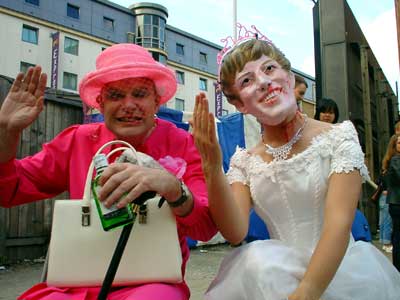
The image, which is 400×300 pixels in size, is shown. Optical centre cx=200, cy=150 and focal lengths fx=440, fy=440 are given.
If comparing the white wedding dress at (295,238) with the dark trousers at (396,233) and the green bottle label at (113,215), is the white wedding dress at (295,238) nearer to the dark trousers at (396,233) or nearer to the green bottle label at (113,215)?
the green bottle label at (113,215)

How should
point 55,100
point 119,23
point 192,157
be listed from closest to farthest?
1. point 192,157
2. point 55,100
3. point 119,23

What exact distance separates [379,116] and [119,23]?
28.0 metres

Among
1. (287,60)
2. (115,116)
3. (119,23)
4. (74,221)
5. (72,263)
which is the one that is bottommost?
(72,263)

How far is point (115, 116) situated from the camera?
1738 mm

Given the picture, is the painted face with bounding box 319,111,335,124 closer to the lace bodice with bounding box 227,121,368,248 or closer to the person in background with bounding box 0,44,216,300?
the lace bodice with bounding box 227,121,368,248

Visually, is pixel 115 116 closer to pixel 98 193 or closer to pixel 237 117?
pixel 98 193

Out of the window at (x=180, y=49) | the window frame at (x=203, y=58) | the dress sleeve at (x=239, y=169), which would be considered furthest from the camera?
the window frame at (x=203, y=58)

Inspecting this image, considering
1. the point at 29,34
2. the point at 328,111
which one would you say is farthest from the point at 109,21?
the point at 328,111

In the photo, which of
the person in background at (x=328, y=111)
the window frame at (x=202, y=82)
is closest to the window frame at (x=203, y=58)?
the window frame at (x=202, y=82)

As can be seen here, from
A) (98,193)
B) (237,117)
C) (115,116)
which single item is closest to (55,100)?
(237,117)

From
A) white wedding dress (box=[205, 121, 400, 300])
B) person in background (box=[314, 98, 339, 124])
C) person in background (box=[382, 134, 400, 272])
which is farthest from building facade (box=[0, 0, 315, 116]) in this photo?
white wedding dress (box=[205, 121, 400, 300])

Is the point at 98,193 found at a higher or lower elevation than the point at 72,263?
higher

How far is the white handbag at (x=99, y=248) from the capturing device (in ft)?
4.81

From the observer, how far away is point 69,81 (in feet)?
95.8
